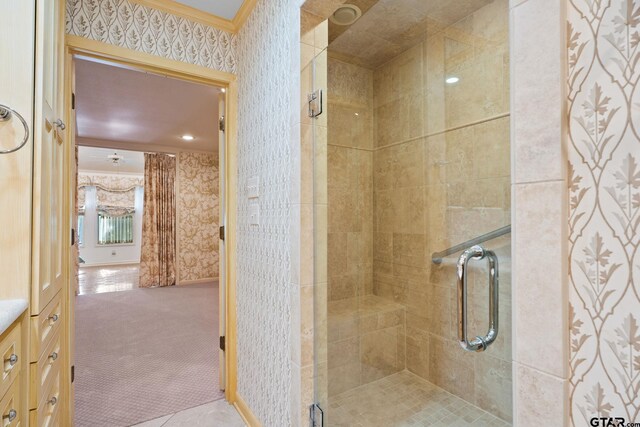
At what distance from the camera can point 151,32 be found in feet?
6.16

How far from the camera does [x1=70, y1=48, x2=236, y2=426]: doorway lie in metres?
2.18

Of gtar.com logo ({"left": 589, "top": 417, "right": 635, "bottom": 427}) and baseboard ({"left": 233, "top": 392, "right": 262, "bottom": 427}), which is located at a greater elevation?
gtar.com logo ({"left": 589, "top": 417, "right": 635, "bottom": 427})

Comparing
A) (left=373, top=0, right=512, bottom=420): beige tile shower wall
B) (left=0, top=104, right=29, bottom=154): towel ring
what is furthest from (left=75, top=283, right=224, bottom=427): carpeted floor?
(left=0, top=104, right=29, bottom=154): towel ring

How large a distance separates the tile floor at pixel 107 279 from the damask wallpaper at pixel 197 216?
107cm

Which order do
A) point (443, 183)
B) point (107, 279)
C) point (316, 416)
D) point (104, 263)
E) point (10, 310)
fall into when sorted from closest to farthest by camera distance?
1. point (10, 310)
2. point (316, 416)
3. point (443, 183)
4. point (107, 279)
5. point (104, 263)

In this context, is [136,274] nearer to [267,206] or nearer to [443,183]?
[267,206]

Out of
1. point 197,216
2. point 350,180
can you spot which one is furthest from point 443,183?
point 197,216

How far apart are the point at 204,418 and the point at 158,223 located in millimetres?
4698

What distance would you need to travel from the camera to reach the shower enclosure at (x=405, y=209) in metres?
1.29

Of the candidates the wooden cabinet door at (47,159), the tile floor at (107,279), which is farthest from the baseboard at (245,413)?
the tile floor at (107,279)

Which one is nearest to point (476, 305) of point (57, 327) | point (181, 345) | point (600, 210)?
point (600, 210)

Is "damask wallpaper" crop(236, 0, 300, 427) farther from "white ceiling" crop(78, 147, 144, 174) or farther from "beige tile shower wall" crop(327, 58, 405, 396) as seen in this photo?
"white ceiling" crop(78, 147, 144, 174)

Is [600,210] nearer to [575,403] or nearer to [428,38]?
[575,403]

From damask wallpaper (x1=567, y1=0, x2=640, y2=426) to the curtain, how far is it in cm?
625
